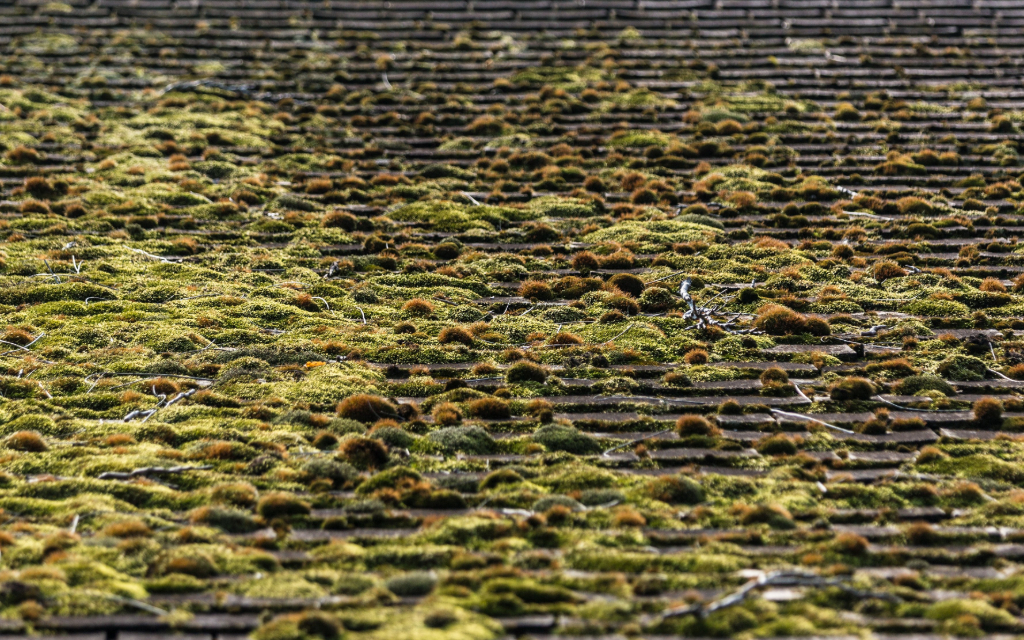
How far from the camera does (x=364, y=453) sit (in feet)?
21.2

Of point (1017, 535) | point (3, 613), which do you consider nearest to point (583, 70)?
point (1017, 535)

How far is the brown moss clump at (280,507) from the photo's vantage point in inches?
233

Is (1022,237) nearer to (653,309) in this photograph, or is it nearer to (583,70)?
(653,309)

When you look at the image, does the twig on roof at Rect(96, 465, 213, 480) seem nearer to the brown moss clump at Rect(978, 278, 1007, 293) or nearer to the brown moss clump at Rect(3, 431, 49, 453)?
the brown moss clump at Rect(3, 431, 49, 453)

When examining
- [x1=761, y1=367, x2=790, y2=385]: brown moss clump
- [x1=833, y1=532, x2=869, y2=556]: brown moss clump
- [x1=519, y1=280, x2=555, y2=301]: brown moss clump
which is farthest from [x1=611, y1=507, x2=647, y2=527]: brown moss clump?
[x1=519, y1=280, x2=555, y2=301]: brown moss clump

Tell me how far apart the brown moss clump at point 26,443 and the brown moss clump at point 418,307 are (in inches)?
Answer: 115

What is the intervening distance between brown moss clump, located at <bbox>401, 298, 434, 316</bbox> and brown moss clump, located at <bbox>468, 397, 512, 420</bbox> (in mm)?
1526

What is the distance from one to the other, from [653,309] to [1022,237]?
3.65 m

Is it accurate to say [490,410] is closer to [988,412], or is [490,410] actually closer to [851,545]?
[851,545]

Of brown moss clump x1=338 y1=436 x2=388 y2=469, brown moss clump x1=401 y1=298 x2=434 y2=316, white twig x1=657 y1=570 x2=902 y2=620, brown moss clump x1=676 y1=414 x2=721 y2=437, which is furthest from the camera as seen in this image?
brown moss clump x1=401 y1=298 x2=434 y2=316

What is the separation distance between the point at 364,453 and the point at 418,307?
2.17 metres

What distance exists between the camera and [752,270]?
8961 millimetres

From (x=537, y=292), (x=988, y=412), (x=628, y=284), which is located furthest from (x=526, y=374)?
(x=988, y=412)

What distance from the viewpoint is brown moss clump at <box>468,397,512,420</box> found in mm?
7008
